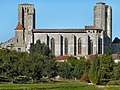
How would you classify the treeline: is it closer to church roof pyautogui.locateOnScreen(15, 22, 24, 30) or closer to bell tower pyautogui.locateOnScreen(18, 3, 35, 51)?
church roof pyautogui.locateOnScreen(15, 22, 24, 30)

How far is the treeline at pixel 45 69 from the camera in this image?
255 feet

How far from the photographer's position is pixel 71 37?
158 metres

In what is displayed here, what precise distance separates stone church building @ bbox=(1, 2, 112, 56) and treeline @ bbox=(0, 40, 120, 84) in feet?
122

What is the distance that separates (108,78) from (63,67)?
14.4 m

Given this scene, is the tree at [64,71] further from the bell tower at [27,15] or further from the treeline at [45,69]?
the bell tower at [27,15]

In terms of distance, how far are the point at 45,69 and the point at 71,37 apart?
211 ft

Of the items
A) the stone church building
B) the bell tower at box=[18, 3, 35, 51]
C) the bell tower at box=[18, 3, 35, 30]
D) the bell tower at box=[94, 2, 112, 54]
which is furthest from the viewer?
the bell tower at box=[18, 3, 35, 30]

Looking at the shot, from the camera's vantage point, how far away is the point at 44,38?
517ft

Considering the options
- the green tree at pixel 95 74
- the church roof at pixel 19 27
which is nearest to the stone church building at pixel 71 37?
the church roof at pixel 19 27

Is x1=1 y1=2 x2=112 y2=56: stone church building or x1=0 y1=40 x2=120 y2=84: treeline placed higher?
x1=1 y1=2 x2=112 y2=56: stone church building

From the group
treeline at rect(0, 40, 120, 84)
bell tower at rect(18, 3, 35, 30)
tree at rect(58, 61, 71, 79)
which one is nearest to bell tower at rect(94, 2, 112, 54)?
bell tower at rect(18, 3, 35, 30)

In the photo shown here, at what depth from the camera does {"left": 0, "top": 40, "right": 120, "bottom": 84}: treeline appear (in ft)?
255

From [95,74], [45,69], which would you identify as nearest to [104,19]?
[45,69]

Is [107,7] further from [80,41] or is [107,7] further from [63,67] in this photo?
[63,67]
